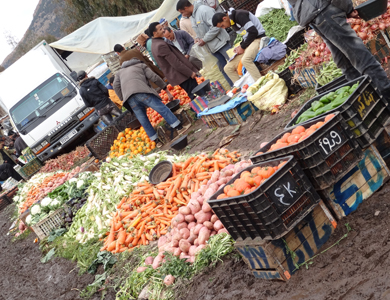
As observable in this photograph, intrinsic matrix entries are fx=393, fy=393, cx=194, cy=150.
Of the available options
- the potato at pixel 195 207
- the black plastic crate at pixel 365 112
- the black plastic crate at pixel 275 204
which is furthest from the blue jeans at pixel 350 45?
the potato at pixel 195 207

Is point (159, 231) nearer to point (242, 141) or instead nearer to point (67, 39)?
point (242, 141)

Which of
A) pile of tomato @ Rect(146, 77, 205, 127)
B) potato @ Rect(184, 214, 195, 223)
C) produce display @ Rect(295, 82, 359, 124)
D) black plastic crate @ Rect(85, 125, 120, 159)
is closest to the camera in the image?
produce display @ Rect(295, 82, 359, 124)

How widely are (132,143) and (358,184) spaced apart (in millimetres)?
7618

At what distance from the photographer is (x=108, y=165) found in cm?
765

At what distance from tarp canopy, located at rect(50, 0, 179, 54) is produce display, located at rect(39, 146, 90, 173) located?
582 centimetres

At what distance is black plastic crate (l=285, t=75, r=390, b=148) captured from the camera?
11.0ft

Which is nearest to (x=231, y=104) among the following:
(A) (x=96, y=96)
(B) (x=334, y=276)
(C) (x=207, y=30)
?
(C) (x=207, y=30)

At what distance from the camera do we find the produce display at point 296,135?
3.25m

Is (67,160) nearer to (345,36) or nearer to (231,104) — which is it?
(231,104)

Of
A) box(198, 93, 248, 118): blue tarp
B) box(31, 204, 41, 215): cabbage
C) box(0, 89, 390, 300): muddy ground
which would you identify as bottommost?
box(0, 89, 390, 300): muddy ground

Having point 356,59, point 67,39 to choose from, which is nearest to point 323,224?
point 356,59

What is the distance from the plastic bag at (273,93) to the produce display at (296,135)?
3517 mm

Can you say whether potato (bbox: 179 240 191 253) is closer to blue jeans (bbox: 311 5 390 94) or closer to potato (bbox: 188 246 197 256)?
potato (bbox: 188 246 197 256)

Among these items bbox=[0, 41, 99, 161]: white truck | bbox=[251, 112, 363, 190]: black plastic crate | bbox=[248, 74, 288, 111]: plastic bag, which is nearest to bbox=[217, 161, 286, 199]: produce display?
bbox=[251, 112, 363, 190]: black plastic crate
